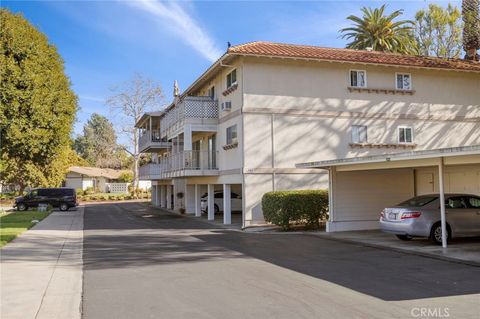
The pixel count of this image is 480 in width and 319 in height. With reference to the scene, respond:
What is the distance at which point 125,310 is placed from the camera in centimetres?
705

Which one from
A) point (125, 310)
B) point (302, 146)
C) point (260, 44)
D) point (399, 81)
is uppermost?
point (260, 44)

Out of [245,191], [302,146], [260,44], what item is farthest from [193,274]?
[260,44]

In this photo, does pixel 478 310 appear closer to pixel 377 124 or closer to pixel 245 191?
pixel 245 191

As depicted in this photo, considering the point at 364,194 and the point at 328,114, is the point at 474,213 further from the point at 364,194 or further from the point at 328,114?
the point at 328,114

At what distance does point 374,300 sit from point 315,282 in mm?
1583

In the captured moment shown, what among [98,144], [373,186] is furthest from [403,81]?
[98,144]

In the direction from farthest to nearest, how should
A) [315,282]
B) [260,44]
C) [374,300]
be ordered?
[260,44] → [315,282] → [374,300]

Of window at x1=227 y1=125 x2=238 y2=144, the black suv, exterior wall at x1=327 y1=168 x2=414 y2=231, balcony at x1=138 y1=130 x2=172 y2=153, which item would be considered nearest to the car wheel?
exterior wall at x1=327 y1=168 x2=414 y2=231

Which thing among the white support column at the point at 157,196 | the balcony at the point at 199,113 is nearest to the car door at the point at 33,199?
the white support column at the point at 157,196

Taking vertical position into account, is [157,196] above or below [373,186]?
below

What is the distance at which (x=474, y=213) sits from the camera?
14.2 meters

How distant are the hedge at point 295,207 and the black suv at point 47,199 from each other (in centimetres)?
2216

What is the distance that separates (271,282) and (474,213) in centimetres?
826

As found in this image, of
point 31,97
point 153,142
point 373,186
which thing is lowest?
point 373,186
